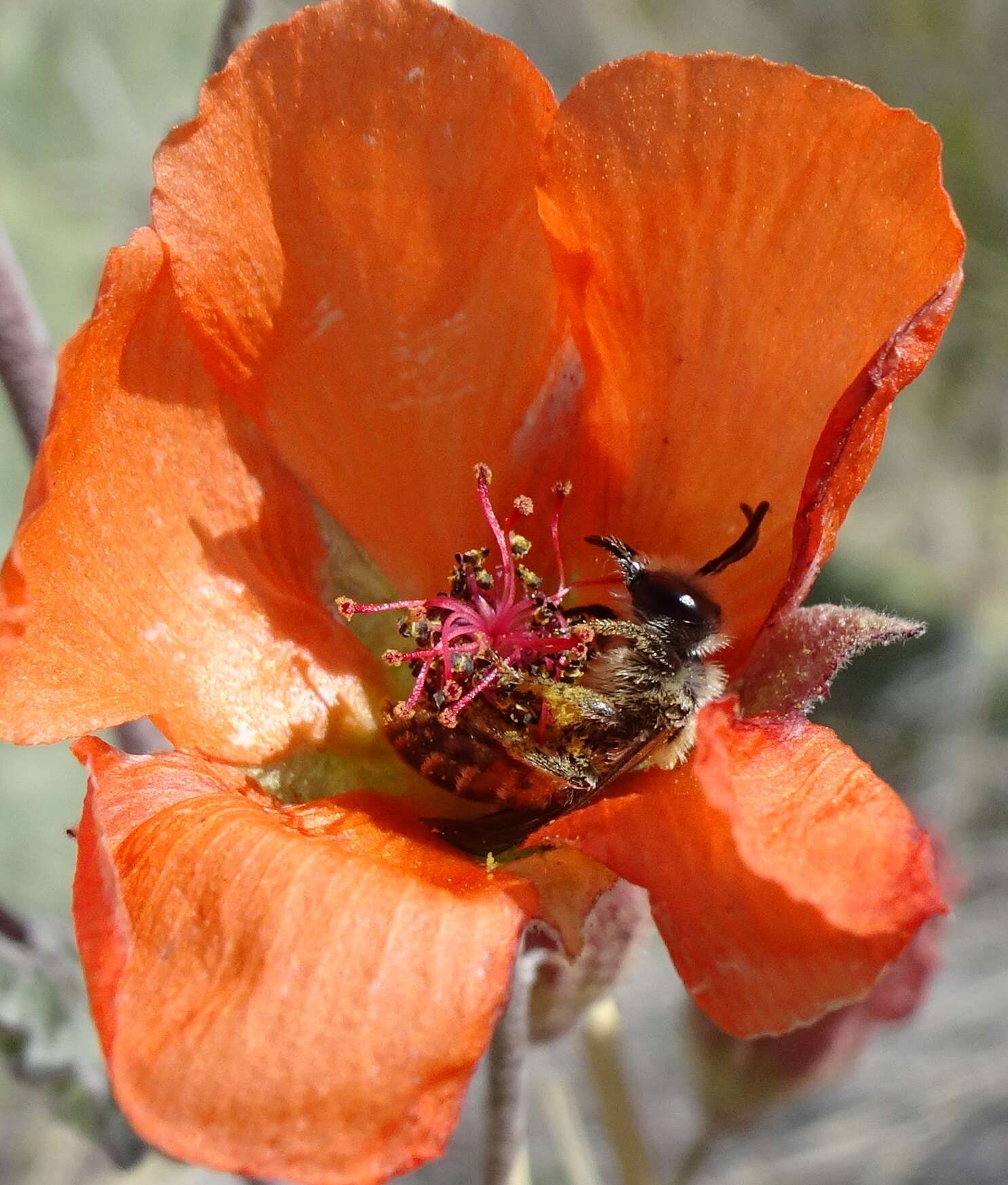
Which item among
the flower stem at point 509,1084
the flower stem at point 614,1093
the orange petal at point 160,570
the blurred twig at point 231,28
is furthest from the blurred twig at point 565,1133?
the blurred twig at point 231,28

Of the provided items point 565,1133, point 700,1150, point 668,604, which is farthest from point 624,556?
point 565,1133

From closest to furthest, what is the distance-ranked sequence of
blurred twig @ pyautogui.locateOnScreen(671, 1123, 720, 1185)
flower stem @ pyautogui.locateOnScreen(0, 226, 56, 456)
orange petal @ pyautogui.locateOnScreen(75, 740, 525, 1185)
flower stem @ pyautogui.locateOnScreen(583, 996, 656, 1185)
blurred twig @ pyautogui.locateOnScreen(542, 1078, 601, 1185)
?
orange petal @ pyautogui.locateOnScreen(75, 740, 525, 1185)
flower stem @ pyautogui.locateOnScreen(0, 226, 56, 456)
flower stem @ pyautogui.locateOnScreen(583, 996, 656, 1185)
blurred twig @ pyautogui.locateOnScreen(671, 1123, 720, 1185)
blurred twig @ pyautogui.locateOnScreen(542, 1078, 601, 1185)

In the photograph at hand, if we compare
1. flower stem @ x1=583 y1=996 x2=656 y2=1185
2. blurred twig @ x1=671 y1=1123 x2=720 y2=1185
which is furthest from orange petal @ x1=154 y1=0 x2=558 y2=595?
blurred twig @ x1=671 y1=1123 x2=720 y2=1185

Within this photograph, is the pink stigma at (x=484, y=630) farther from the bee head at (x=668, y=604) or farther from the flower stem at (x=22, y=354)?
the flower stem at (x=22, y=354)

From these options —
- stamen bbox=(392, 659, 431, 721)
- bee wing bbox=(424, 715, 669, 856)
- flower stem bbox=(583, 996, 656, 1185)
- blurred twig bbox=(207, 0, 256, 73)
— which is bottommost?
flower stem bbox=(583, 996, 656, 1185)

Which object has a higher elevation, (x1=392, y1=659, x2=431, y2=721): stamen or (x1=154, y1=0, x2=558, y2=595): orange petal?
(x1=154, y1=0, x2=558, y2=595): orange petal

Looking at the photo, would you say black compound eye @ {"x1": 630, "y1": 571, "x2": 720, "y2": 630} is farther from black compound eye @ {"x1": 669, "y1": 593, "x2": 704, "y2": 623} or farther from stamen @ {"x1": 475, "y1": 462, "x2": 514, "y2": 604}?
stamen @ {"x1": 475, "y1": 462, "x2": 514, "y2": 604}

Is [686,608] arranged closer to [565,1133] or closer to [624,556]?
[624,556]
